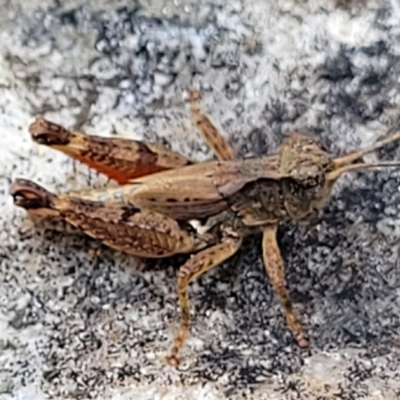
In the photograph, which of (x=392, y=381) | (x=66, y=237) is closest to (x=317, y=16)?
(x=66, y=237)

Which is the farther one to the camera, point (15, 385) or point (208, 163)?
point (208, 163)

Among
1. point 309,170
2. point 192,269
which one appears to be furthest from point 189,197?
point 309,170

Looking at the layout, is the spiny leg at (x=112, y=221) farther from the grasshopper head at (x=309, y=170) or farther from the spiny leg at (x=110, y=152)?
the grasshopper head at (x=309, y=170)

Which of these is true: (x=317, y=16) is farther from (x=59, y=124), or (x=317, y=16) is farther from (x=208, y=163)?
(x=59, y=124)

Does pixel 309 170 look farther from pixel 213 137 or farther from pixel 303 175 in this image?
pixel 213 137

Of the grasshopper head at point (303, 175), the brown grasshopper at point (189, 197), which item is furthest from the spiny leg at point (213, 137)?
the grasshopper head at point (303, 175)

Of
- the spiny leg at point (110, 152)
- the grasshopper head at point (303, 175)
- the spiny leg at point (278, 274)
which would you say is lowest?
the spiny leg at point (278, 274)

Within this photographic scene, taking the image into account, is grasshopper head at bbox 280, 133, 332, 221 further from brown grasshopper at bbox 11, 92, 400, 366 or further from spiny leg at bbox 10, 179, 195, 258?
spiny leg at bbox 10, 179, 195, 258
